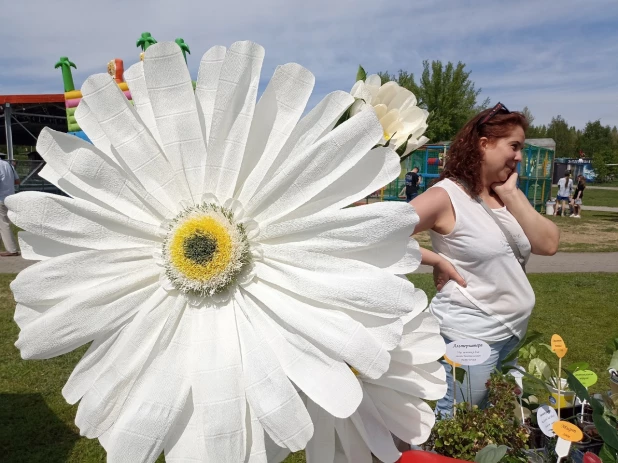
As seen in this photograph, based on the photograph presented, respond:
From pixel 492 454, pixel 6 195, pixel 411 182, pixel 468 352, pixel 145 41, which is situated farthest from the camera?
pixel 411 182

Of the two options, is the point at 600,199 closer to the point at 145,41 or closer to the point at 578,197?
the point at 578,197

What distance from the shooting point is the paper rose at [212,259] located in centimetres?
65

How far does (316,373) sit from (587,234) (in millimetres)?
14220

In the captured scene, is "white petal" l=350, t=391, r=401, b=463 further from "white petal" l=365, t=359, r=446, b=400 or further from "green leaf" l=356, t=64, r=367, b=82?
"green leaf" l=356, t=64, r=367, b=82

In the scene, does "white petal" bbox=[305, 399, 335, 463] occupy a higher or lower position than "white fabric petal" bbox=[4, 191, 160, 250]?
lower

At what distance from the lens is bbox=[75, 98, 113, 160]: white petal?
747mm

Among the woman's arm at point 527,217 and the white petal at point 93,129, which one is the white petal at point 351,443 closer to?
the white petal at point 93,129

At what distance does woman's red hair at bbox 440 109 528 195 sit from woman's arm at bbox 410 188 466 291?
174 mm

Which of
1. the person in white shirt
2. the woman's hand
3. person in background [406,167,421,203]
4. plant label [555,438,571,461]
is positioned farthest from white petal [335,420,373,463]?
person in background [406,167,421,203]

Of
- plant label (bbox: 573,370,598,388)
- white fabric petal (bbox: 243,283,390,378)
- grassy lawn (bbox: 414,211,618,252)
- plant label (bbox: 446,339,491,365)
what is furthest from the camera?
grassy lawn (bbox: 414,211,618,252)

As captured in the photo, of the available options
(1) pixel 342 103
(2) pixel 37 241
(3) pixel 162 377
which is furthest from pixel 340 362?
(2) pixel 37 241

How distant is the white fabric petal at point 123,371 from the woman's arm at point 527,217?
5.89 ft

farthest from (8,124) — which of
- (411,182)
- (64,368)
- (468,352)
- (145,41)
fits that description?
(468,352)

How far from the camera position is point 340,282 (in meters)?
0.65
